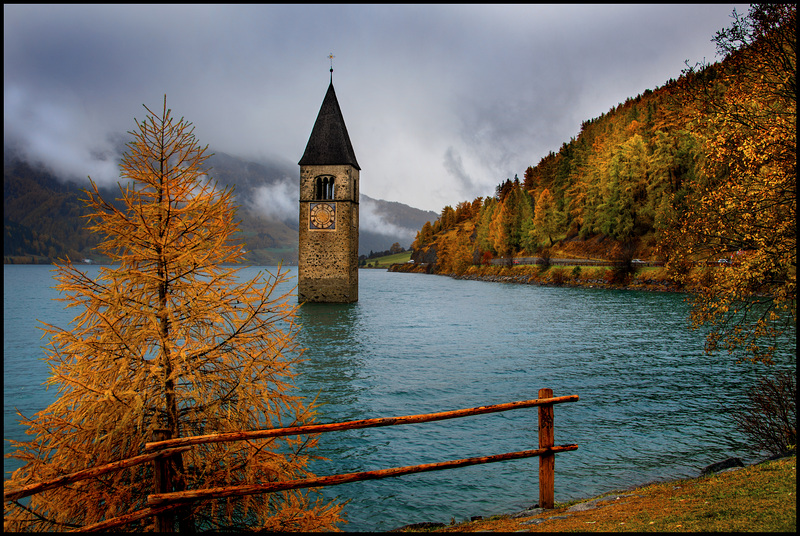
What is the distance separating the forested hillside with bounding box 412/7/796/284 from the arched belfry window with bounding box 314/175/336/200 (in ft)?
108

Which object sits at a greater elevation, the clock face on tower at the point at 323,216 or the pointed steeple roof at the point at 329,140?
the pointed steeple roof at the point at 329,140

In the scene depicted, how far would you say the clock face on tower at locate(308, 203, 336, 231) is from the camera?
5462 centimetres

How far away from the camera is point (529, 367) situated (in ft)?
74.4

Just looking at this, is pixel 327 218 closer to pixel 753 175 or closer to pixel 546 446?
pixel 753 175

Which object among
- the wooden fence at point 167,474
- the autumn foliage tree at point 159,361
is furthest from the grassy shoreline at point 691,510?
the autumn foliage tree at point 159,361

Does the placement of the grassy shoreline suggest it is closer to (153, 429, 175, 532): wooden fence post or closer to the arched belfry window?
(153, 429, 175, 532): wooden fence post

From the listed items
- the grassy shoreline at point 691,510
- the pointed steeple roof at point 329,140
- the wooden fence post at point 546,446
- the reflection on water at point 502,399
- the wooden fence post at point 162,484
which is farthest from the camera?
the pointed steeple roof at point 329,140

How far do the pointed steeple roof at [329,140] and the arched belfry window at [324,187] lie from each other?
1.64 metres

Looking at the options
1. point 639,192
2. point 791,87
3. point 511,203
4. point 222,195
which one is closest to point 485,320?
point 791,87

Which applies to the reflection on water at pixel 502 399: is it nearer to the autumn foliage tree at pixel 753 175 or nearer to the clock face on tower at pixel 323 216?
the autumn foliage tree at pixel 753 175

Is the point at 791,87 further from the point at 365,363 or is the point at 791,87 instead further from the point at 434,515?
the point at 365,363

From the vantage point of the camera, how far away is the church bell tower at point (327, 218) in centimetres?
5431

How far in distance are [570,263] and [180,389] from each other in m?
82.6

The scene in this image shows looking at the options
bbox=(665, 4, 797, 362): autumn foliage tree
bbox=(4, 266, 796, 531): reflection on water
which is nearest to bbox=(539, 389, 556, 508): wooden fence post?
bbox=(4, 266, 796, 531): reflection on water
